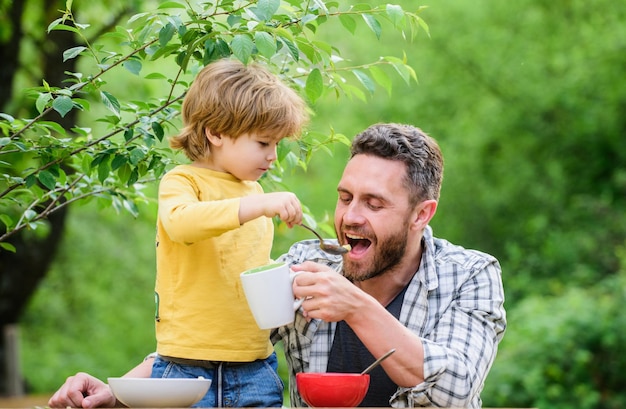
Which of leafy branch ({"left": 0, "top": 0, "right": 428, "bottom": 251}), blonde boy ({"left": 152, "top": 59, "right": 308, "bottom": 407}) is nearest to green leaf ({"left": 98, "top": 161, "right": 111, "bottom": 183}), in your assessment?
leafy branch ({"left": 0, "top": 0, "right": 428, "bottom": 251})

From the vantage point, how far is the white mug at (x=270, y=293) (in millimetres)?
1855

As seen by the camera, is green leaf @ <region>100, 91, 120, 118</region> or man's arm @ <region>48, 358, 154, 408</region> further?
green leaf @ <region>100, 91, 120, 118</region>

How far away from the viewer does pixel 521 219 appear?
11.5 metres

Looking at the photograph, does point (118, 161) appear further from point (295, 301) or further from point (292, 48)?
point (295, 301)

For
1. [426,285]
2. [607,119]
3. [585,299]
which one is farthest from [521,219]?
[426,285]

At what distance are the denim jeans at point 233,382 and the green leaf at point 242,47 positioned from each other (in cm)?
68

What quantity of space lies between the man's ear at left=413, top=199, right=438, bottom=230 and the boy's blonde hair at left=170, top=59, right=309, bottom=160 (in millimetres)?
432

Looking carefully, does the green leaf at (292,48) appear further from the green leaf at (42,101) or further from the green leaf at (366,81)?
the green leaf at (42,101)

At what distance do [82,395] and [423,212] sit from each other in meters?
0.96

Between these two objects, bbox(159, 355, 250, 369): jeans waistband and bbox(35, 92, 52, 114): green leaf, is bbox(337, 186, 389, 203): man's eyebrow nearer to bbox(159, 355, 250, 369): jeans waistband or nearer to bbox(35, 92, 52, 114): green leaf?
bbox(159, 355, 250, 369): jeans waistband

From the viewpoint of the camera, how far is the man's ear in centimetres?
245

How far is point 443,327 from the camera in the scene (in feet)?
7.27

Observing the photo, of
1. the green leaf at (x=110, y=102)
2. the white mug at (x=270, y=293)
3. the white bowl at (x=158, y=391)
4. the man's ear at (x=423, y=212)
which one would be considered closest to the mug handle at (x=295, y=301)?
the white mug at (x=270, y=293)

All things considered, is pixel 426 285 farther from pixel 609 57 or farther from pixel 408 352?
pixel 609 57
